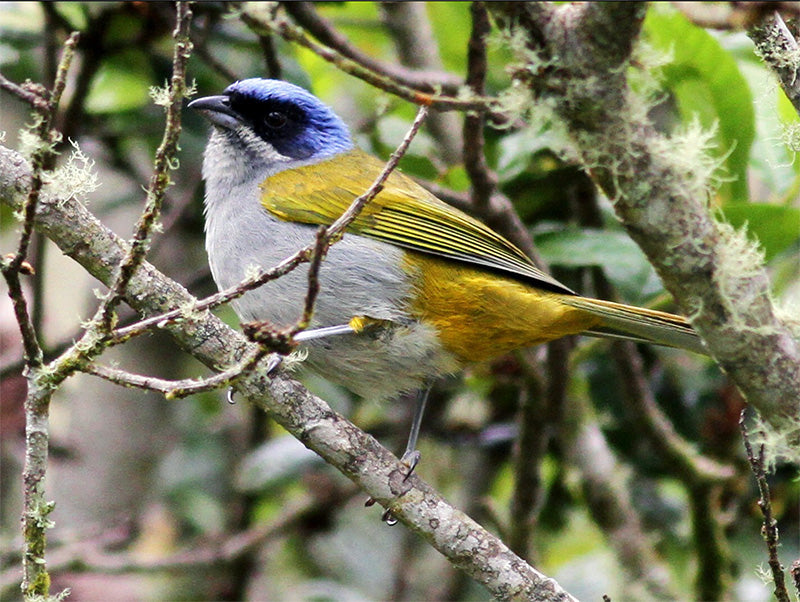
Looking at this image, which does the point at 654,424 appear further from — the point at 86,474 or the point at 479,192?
the point at 86,474

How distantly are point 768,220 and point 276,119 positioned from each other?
1986mm

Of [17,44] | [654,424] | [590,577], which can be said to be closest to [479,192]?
[654,424]

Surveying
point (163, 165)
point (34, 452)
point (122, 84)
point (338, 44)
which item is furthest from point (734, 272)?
point (122, 84)

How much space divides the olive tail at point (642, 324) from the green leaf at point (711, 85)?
0.87m

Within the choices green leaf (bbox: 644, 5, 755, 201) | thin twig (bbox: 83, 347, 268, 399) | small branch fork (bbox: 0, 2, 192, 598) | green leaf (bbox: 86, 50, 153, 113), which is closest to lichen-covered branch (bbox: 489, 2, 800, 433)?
small branch fork (bbox: 0, 2, 192, 598)

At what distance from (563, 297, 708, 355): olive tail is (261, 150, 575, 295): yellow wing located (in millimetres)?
145

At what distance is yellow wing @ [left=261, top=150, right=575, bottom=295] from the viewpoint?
3492 mm

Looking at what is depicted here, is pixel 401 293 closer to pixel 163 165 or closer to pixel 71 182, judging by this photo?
pixel 71 182

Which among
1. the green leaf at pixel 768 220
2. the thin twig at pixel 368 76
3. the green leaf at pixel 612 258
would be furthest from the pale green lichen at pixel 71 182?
the green leaf at pixel 768 220

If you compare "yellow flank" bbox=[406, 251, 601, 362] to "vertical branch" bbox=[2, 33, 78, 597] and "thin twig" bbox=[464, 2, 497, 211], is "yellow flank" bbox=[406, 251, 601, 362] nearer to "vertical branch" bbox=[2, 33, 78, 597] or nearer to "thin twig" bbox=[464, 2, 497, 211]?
"thin twig" bbox=[464, 2, 497, 211]

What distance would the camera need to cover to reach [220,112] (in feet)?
13.1

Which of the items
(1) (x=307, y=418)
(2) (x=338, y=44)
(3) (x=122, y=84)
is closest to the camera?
(1) (x=307, y=418)

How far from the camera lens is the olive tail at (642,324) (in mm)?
3172

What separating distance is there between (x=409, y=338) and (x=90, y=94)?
88.9 inches
